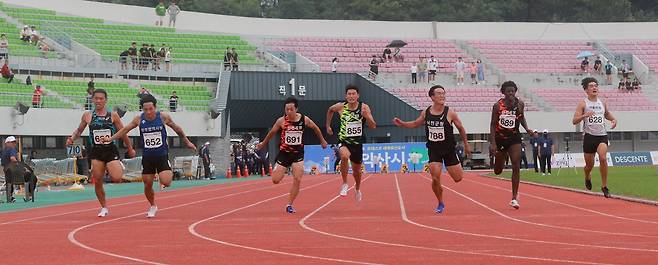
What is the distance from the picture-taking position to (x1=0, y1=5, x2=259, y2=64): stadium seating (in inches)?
2199

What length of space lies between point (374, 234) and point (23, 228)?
543 cm

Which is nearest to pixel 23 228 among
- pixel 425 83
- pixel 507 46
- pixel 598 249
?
pixel 598 249

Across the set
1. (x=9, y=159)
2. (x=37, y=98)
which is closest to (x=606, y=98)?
(x=37, y=98)

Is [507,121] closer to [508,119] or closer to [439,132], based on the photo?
[508,119]

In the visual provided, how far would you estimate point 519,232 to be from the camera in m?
11.7

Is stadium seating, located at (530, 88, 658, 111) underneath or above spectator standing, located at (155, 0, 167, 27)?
underneath

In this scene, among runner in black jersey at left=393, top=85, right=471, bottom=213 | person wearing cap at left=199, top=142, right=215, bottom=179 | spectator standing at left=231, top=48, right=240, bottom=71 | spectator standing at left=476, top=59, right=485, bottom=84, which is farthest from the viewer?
spectator standing at left=476, top=59, right=485, bottom=84

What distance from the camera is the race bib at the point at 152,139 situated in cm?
1572

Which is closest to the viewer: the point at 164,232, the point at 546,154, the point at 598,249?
the point at 598,249

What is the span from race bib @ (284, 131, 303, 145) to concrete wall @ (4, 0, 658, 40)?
4796cm

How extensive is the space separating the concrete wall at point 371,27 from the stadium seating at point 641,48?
166cm

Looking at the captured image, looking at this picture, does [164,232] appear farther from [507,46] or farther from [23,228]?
[507,46]

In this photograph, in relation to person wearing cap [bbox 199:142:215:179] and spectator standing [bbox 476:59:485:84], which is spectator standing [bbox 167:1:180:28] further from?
person wearing cap [bbox 199:142:215:179]

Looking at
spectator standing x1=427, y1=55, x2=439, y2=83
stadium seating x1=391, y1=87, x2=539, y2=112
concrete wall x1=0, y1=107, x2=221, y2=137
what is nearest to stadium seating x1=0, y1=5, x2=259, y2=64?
concrete wall x1=0, y1=107, x2=221, y2=137
